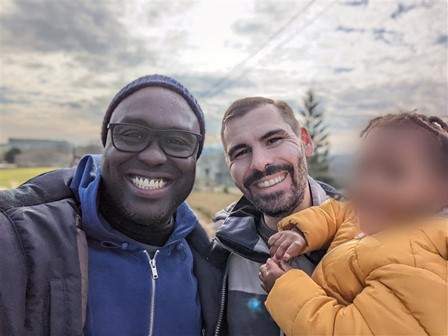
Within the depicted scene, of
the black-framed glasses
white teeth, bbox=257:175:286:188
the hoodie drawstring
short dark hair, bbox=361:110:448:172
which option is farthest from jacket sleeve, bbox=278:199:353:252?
the hoodie drawstring

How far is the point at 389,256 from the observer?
53.9 inches

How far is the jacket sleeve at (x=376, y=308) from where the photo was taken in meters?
1.27

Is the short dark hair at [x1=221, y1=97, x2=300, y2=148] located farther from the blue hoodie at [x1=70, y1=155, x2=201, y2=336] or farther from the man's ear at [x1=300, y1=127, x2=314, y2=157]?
the blue hoodie at [x1=70, y1=155, x2=201, y2=336]

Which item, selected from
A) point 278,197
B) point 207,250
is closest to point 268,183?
point 278,197

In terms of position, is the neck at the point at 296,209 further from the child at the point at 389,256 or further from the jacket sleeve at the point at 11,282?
the jacket sleeve at the point at 11,282

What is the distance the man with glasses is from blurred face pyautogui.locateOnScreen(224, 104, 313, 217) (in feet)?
0.84

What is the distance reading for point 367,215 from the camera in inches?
62.3

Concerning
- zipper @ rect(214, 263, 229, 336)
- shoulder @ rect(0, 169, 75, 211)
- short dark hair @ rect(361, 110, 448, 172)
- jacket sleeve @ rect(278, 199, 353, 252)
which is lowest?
zipper @ rect(214, 263, 229, 336)

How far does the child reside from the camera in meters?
1.30

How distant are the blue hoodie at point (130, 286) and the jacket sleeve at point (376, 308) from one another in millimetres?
663

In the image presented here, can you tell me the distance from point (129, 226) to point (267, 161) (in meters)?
0.86

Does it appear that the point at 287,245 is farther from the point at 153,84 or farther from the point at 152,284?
the point at 153,84

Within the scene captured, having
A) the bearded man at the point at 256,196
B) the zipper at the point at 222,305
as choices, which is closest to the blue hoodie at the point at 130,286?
the zipper at the point at 222,305

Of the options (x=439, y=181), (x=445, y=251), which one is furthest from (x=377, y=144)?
(x=445, y=251)
